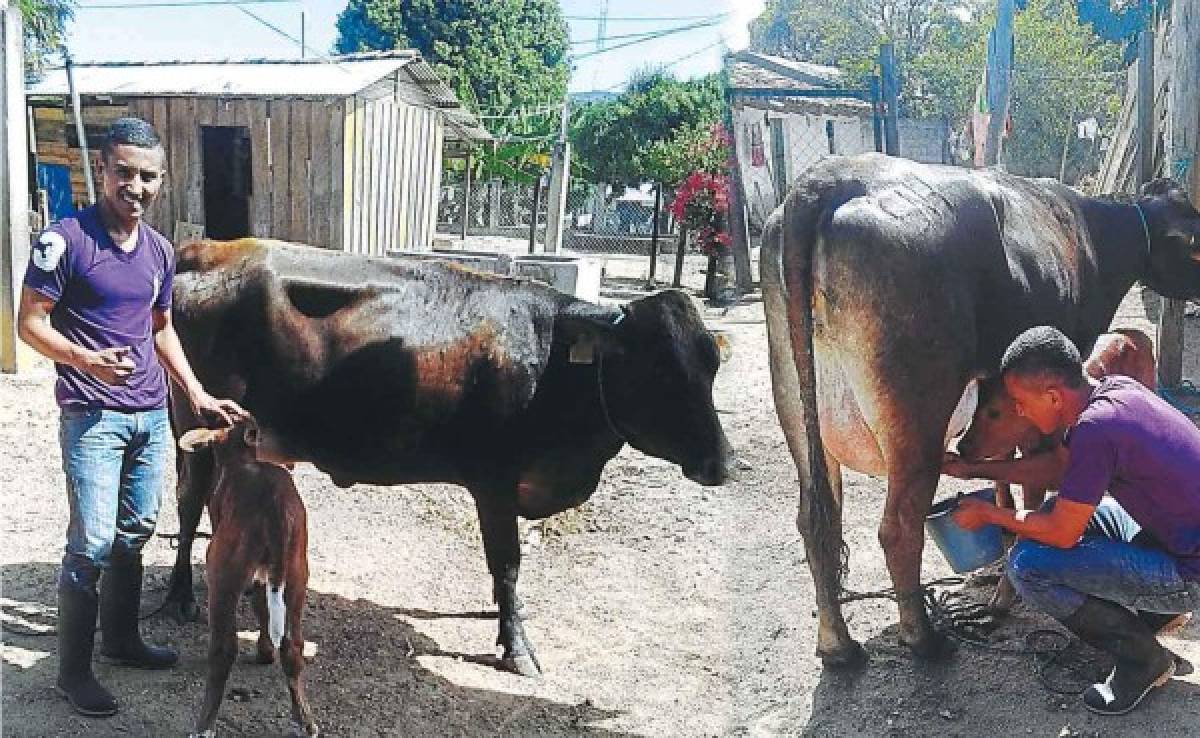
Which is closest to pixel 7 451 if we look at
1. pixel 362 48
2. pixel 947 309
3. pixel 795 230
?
pixel 795 230

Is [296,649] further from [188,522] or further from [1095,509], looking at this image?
[1095,509]

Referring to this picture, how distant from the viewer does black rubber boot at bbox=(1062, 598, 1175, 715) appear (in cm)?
387

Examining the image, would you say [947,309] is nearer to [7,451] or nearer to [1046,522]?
[1046,522]

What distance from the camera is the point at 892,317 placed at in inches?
165

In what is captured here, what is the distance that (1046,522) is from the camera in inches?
147

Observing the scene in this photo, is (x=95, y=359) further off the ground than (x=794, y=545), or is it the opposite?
(x=95, y=359)

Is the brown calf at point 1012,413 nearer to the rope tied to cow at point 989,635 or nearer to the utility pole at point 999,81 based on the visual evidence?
the rope tied to cow at point 989,635

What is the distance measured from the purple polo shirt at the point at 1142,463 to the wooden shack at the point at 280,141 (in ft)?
35.1

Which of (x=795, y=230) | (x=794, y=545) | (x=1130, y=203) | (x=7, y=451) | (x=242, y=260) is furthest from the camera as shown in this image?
(x=7, y=451)

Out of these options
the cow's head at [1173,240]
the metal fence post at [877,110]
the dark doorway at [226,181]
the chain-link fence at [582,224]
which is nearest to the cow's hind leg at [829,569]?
the cow's head at [1173,240]

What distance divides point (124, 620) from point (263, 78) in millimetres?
11646

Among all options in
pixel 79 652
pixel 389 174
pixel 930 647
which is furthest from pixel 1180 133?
pixel 389 174

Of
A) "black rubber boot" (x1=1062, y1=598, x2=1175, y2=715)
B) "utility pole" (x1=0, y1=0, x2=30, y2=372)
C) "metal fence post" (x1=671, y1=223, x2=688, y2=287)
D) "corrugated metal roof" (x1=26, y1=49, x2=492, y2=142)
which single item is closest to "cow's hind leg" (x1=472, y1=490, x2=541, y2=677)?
"black rubber boot" (x1=1062, y1=598, x2=1175, y2=715)

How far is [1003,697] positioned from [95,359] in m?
3.33
